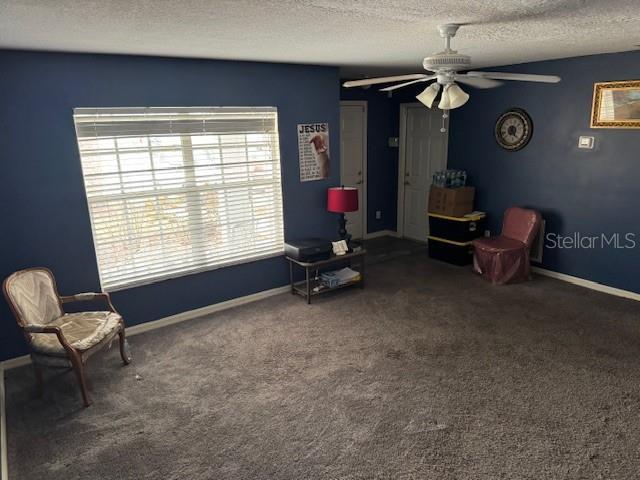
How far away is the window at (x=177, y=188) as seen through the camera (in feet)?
11.8

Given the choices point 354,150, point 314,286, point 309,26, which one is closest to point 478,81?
point 309,26

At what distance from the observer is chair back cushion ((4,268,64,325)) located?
9.95 ft

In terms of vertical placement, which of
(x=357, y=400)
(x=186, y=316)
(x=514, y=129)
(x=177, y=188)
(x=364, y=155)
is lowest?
(x=357, y=400)

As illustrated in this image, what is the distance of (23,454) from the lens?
8.22ft

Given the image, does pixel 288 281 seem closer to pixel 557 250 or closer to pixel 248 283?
pixel 248 283

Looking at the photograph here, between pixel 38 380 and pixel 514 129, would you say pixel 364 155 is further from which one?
pixel 38 380

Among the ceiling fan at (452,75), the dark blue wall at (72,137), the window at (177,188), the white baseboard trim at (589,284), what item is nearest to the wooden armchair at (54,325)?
the dark blue wall at (72,137)

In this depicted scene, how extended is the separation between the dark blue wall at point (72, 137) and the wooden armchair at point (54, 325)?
10.1 inches

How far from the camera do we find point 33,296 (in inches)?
125

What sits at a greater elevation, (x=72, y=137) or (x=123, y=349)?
(x=72, y=137)

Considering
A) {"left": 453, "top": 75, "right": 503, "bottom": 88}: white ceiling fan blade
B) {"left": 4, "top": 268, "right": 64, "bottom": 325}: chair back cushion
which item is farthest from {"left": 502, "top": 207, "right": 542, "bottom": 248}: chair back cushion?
{"left": 4, "top": 268, "right": 64, "bottom": 325}: chair back cushion

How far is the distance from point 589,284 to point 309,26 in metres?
4.00

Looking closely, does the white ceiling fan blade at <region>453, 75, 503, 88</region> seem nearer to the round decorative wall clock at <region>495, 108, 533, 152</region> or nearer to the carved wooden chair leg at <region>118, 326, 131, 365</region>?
the round decorative wall clock at <region>495, 108, 533, 152</region>

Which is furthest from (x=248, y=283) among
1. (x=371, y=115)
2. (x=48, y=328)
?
(x=371, y=115)
